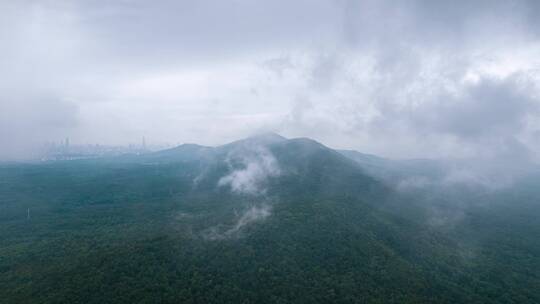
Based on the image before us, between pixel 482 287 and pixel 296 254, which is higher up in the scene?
pixel 296 254

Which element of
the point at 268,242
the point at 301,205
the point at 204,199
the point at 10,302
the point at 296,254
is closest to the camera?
the point at 10,302

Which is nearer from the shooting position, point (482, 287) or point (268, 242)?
point (482, 287)

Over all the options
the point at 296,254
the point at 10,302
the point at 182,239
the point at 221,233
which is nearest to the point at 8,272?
the point at 10,302

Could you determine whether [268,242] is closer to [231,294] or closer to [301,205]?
[231,294]

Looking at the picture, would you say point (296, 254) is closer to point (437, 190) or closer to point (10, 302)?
point (10, 302)

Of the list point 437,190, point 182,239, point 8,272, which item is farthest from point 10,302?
point 437,190

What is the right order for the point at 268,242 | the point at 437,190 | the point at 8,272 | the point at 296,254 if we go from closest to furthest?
the point at 8,272 < the point at 296,254 < the point at 268,242 < the point at 437,190

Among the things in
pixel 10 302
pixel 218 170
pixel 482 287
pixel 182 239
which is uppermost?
pixel 218 170
